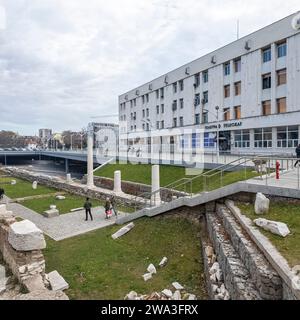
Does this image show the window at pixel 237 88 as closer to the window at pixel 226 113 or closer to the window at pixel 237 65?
the window at pixel 237 65

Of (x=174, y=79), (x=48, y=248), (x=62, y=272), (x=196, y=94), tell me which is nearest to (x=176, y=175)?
(x=48, y=248)

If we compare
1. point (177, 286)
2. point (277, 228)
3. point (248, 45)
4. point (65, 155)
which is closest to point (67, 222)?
point (177, 286)

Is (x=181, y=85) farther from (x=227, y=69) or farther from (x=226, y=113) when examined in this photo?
(x=226, y=113)

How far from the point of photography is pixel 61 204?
22.2 metres

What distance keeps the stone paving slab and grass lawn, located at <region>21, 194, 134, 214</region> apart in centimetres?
96

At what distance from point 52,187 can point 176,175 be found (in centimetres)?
1496

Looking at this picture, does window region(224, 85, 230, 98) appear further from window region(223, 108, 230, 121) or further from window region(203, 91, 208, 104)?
window region(203, 91, 208, 104)

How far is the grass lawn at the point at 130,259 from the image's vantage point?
9.26m

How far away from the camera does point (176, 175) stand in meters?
24.4

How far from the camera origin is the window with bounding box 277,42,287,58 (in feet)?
93.3

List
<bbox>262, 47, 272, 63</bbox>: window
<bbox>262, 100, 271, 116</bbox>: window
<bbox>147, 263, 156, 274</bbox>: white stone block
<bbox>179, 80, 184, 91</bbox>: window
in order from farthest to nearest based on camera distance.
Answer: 1. <bbox>179, 80, 184, 91</bbox>: window
2. <bbox>262, 100, 271, 116</bbox>: window
3. <bbox>262, 47, 272, 63</bbox>: window
4. <bbox>147, 263, 156, 274</bbox>: white stone block

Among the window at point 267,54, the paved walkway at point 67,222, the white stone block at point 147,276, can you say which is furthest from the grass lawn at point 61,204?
the window at point 267,54

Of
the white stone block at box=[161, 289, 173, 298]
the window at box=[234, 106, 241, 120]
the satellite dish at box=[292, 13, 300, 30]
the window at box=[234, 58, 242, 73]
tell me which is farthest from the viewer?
the window at box=[234, 106, 241, 120]

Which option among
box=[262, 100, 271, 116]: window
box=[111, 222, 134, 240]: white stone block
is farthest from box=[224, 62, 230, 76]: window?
box=[111, 222, 134, 240]: white stone block
